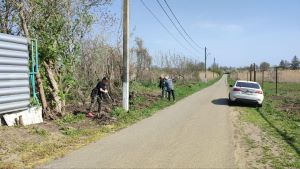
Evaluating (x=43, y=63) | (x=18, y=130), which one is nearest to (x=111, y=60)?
(x=43, y=63)

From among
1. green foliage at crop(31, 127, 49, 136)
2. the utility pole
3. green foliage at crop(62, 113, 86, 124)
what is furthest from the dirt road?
the utility pole

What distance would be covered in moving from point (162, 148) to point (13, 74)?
485cm

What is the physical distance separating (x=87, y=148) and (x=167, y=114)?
27.7ft

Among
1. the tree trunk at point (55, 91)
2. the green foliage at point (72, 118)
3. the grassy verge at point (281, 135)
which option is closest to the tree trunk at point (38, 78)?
the tree trunk at point (55, 91)

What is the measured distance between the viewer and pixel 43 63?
542 inches

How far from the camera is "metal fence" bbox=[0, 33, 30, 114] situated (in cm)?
1086

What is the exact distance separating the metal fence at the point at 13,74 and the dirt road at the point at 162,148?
2819 millimetres

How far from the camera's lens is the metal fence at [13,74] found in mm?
10859

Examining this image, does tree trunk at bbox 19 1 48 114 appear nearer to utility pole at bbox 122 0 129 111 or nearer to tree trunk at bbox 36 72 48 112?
tree trunk at bbox 36 72 48 112

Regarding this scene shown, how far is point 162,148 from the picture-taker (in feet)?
31.6

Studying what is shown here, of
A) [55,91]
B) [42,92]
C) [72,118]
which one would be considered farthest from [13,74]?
[72,118]

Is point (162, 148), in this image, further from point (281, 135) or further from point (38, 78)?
point (38, 78)

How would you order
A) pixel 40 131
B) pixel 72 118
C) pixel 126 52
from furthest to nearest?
pixel 126 52 < pixel 72 118 < pixel 40 131

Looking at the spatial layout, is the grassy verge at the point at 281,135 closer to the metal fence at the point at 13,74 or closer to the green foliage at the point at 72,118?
the green foliage at the point at 72,118
